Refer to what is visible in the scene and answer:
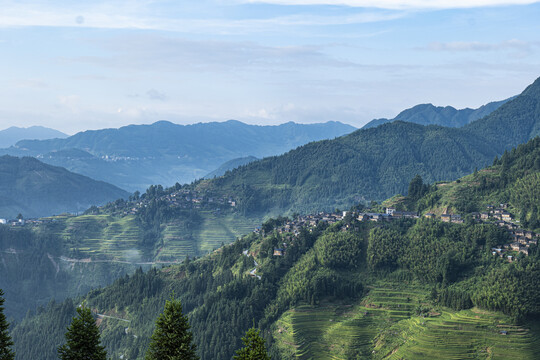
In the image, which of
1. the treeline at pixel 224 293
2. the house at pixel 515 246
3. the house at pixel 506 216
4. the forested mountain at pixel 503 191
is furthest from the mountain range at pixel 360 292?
the house at pixel 506 216

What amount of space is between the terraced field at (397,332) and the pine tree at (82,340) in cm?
6290

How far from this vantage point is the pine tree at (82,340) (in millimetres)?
35875

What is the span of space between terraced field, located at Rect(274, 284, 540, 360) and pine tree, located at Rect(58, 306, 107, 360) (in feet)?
206

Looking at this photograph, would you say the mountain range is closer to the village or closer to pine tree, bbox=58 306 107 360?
the village

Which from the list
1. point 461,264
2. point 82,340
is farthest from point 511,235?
point 82,340

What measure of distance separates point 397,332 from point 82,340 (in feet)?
238

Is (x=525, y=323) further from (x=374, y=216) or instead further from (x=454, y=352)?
(x=374, y=216)

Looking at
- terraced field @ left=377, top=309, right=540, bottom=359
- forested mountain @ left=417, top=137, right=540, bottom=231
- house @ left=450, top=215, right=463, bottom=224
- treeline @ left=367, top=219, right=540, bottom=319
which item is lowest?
terraced field @ left=377, top=309, right=540, bottom=359

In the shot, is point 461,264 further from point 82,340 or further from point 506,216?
point 82,340

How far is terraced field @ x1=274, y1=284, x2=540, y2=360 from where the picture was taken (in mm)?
88250

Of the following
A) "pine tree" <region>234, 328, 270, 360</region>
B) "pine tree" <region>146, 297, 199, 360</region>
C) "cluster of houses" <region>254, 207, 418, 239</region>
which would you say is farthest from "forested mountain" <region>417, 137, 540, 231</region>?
"pine tree" <region>146, 297, 199, 360</region>

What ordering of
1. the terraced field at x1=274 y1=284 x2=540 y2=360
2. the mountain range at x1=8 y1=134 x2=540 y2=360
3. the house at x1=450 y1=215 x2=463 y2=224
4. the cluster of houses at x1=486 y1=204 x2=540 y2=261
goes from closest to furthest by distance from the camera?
the terraced field at x1=274 y1=284 x2=540 y2=360 → the mountain range at x1=8 y1=134 x2=540 y2=360 → the cluster of houses at x1=486 y1=204 x2=540 y2=261 → the house at x1=450 y1=215 x2=463 y2=224

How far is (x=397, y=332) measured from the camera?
96.4m

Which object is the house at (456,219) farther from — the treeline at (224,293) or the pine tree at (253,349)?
the pine tree at (253,349)
